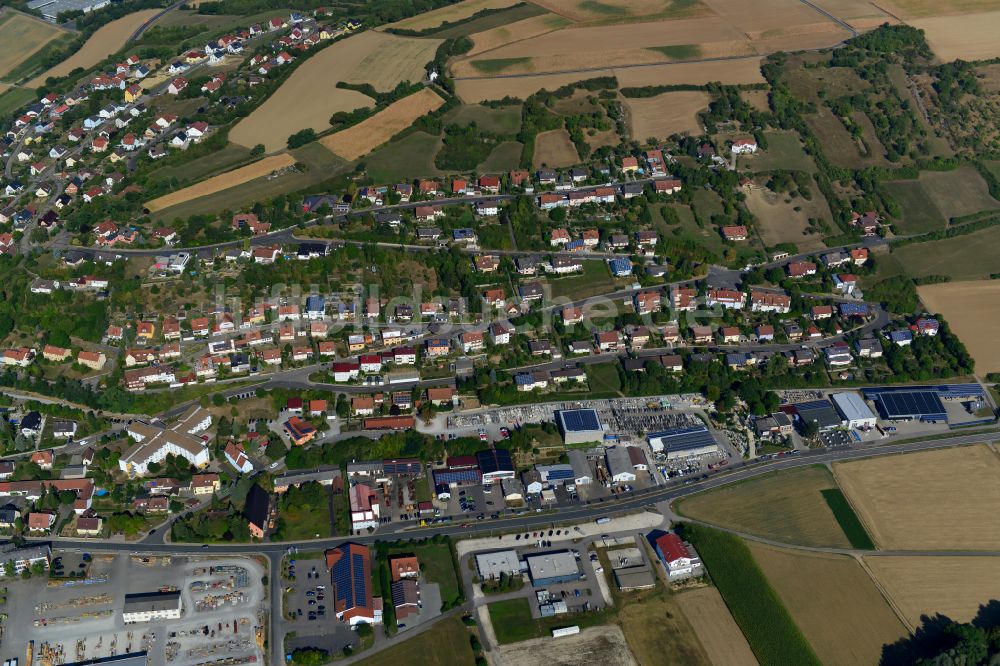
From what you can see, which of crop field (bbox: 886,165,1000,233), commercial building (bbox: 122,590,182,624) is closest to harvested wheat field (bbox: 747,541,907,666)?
commercial building (bbox: 122,590,182,624)

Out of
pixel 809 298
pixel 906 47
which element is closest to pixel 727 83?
pixel 906 47

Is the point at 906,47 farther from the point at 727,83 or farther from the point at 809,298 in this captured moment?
the point at 809,298

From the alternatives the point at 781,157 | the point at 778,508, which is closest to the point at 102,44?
the point at 781,157

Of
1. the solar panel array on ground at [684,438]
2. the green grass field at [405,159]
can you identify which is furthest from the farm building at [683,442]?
the green grass field at [405,159]

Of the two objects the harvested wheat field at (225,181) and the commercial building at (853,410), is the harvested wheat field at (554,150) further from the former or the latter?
the commercial building at (853,410)

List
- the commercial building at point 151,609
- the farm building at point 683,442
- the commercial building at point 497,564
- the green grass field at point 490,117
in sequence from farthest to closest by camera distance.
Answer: the green grass field at point 490,117, the farm building at point 683,442, the commercial building at point 497,564, the commercial building at point 151,609

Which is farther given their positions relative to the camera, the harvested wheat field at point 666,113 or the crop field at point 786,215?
the harvested wheat field at point 666,113
